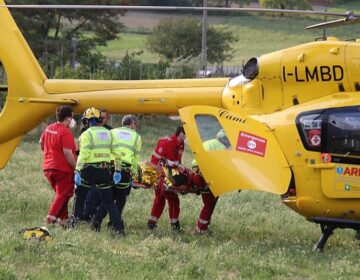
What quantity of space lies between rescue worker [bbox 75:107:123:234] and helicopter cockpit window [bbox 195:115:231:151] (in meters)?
1.24

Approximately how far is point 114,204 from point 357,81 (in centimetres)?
369

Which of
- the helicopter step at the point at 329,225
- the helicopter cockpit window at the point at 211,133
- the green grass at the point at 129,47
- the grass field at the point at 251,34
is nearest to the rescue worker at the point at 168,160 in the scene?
the helicopter cockpit window at the point at 211,133

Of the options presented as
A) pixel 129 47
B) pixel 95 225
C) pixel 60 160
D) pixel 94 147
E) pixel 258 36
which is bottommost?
pixel 129 47

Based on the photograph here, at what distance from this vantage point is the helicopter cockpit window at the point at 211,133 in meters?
9.95

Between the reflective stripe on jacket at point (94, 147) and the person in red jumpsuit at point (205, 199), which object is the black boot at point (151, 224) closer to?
the person in red jumpsuit at point (205, 199)

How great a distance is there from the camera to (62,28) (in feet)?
148

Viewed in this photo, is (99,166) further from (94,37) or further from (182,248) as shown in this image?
(94,37)

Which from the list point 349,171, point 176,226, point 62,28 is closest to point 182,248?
point 176,226

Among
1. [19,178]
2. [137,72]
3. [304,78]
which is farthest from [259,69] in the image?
[137,72]

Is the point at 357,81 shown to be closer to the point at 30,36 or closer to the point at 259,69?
the point at 259,69

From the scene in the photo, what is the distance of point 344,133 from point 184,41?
137ft

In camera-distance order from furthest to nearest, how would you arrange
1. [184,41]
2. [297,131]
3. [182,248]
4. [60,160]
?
[184,41] < [60,160] < [297,131] < [182,248]

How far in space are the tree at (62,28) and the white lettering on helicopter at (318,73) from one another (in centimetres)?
2544

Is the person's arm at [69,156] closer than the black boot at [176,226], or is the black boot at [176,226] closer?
the person's arm at [69,156]
